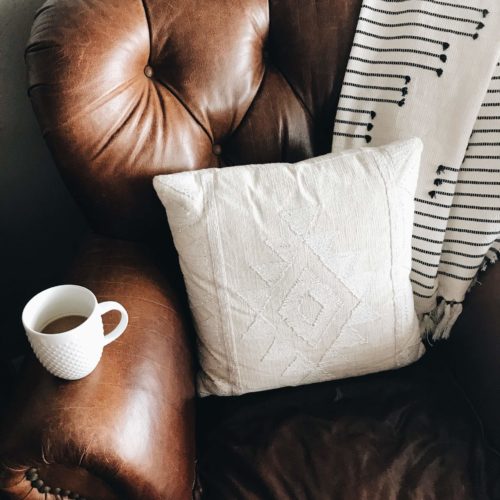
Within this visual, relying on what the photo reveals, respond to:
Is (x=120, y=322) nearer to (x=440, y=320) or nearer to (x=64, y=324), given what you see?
(x=64, y=324)

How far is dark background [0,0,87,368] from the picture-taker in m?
0.98

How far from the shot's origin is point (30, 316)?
677mm

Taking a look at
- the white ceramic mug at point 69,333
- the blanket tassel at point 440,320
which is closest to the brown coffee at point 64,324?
the white ceramic mug at point 69,333

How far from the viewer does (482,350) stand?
2.91ft

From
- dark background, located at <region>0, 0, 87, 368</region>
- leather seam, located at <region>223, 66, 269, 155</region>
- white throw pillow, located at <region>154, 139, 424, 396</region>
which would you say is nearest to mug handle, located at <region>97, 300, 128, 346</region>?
white throw pillow, located at <region>154, 139, 424, 396</region>

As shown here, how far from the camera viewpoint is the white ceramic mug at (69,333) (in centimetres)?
62

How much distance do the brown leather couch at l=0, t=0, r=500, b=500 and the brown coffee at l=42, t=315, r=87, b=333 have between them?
6cm

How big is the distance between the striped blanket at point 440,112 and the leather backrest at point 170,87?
0.05 metres

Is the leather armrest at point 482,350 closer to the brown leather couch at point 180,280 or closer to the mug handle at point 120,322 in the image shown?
the brown leather couch at point 180,280

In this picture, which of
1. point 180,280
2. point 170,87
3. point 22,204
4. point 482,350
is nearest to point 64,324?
point 180,280

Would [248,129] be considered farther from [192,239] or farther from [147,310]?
[147,310]

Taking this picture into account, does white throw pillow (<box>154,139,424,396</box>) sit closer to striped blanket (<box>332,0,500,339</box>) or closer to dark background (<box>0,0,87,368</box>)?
striped blanket (<box>332,0,500,339</box>)

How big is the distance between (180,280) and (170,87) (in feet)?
→ 1.09

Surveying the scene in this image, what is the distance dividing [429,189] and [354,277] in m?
0.22
